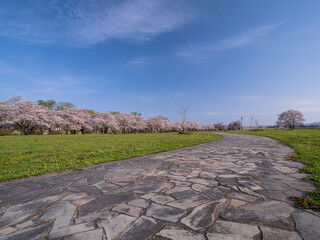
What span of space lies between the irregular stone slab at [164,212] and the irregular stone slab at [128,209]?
14 cm

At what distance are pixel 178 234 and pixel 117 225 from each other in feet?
2.25

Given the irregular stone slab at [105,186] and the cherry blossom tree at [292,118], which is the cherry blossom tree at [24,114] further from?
the cherry blossom tree at [292,118]

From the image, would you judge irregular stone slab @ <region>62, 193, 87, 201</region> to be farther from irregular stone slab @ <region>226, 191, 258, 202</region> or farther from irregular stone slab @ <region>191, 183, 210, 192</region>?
irregular stone slab @ <region>226, 191, 258, 202</region>

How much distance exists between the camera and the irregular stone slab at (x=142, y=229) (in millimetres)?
1517

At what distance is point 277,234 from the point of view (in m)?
1.50

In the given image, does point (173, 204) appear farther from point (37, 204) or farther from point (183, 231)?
point (37, 204)

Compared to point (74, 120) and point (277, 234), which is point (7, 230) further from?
point (74, 120)

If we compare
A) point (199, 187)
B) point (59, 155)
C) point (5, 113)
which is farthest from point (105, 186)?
point (5, 113)

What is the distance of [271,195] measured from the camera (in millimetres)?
2357

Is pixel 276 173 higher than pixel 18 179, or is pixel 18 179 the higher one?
pixel 276 173

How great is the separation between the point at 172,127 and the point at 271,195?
197 feet

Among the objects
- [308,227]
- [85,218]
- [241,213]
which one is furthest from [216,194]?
[85,218]

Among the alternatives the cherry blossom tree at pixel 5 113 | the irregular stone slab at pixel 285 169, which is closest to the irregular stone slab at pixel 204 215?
A: the irregular stone slab at pixel 285 169

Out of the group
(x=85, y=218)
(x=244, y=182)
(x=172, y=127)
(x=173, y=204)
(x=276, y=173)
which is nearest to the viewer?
(x=85, y=218)
